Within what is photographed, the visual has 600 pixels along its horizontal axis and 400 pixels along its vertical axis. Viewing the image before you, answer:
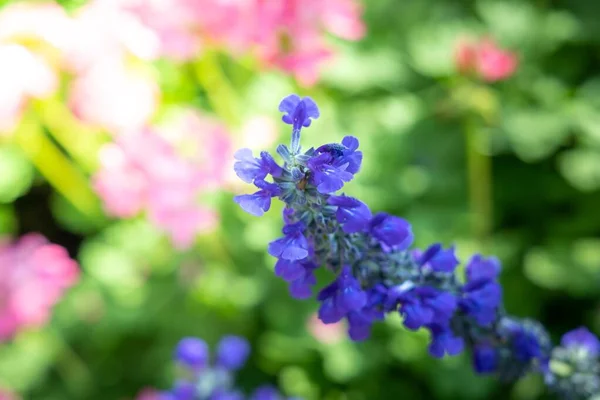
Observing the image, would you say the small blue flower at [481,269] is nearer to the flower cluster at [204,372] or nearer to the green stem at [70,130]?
the flower cluster at [204,372]

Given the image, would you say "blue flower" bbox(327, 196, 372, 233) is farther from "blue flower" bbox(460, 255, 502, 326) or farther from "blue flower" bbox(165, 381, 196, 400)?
"blue flower" bbox(165, 381, 196, 400)

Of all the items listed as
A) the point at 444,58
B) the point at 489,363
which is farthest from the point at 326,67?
the point at 489,363

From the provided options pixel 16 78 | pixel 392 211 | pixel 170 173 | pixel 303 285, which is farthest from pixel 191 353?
pixel 16 78

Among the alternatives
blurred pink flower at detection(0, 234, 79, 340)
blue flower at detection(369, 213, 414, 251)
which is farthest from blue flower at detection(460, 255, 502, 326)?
blurred pink flower at detection(0, 234, 79, 340)

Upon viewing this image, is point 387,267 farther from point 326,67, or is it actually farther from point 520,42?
point 520,42

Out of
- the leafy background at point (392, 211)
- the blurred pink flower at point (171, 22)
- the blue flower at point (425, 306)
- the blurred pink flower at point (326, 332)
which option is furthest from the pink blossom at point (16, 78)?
the blue flower at point (425, 306)

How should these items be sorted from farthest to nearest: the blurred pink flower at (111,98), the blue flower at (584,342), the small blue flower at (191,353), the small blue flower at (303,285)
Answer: the blurred pink flower at (111,98), the small blue flower at (191,353), the blue flower at (584,342), the small blue flower at (303,285)
